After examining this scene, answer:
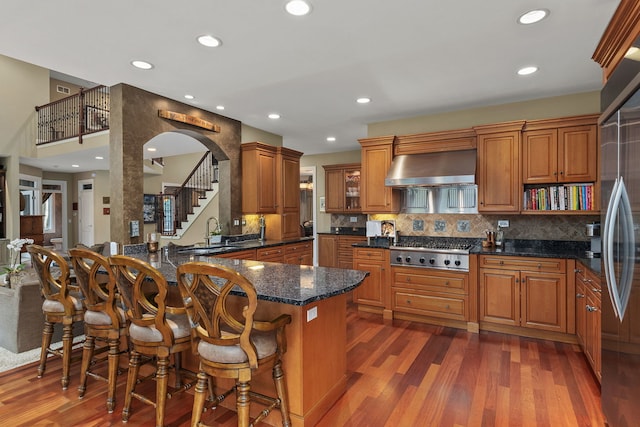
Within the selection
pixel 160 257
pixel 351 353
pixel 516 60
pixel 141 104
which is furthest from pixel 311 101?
pixel 351 353

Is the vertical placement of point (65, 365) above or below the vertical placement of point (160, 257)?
below

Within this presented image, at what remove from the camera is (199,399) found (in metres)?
Result: 1.96

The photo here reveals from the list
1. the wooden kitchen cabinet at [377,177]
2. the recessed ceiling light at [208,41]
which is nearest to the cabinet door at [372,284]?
the wooden kitchen cabinet at [377,177]

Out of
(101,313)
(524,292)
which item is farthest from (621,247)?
(101,313)

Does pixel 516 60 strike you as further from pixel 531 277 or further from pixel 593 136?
pixel 531 277

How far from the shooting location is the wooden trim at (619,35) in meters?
1.75

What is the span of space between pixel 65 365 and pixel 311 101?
3.73 meters

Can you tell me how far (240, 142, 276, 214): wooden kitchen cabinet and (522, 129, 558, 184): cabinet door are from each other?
3.65 metres

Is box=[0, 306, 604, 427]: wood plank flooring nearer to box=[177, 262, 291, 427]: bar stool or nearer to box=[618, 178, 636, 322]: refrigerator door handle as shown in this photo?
box=[177, 262, 291, 427]: bar stool

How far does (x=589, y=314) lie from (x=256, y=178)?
4.37 m

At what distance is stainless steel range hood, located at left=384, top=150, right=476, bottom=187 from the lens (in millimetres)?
4312

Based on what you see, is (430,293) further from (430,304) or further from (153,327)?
(153,327)

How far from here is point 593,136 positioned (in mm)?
3818

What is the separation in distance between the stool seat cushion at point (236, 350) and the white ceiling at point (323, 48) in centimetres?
220
